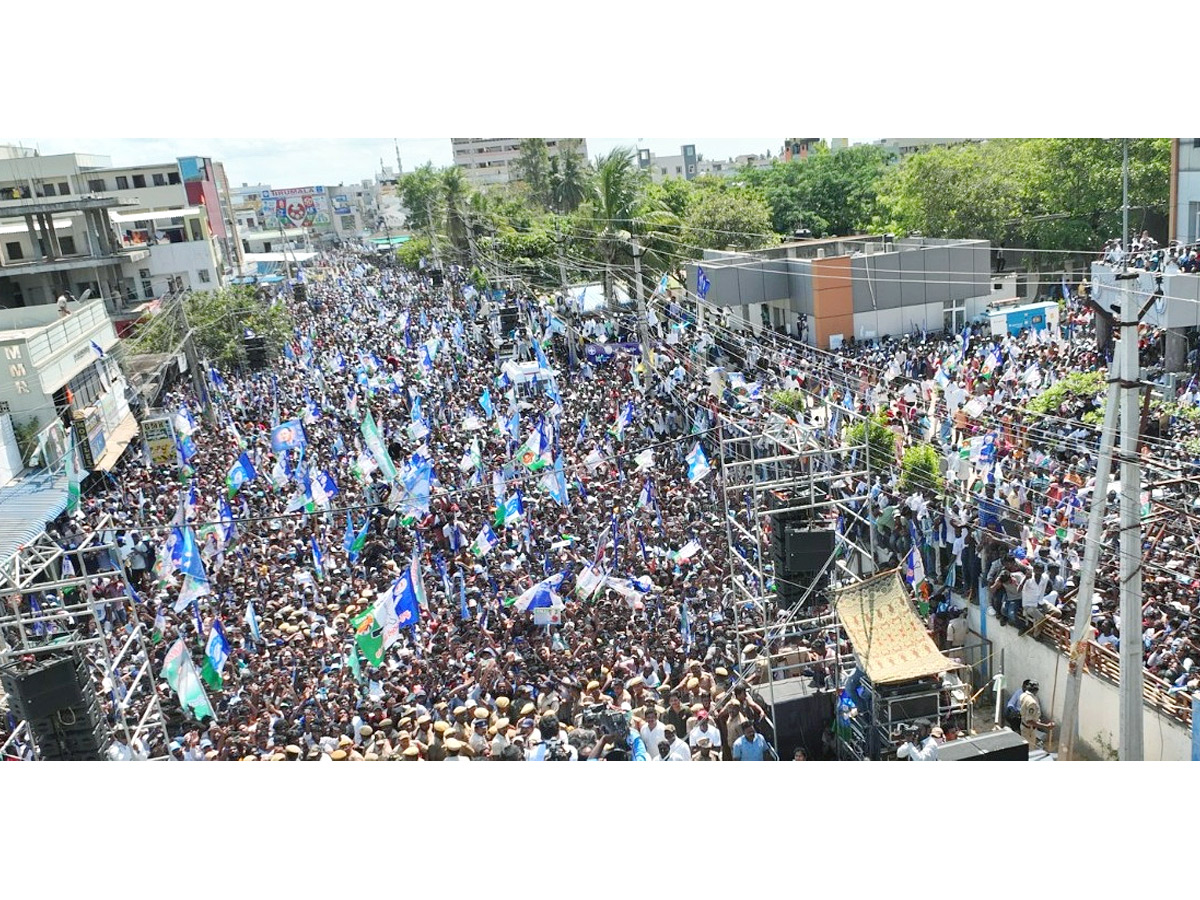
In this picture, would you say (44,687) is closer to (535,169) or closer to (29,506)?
(29,506)

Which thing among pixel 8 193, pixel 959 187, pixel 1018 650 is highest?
pixel 8 193

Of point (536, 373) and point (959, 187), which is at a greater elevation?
point (959, 187)

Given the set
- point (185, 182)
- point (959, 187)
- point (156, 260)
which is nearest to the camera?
point (959, 187)

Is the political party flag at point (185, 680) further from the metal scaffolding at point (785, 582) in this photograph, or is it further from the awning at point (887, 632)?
the awning at point (887, 632)

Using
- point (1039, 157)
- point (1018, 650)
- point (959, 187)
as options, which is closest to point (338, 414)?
point (1018, 650)

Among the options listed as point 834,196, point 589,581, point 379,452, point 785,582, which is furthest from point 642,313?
point 834,196

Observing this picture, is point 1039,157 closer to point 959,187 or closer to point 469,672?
point 959,187
